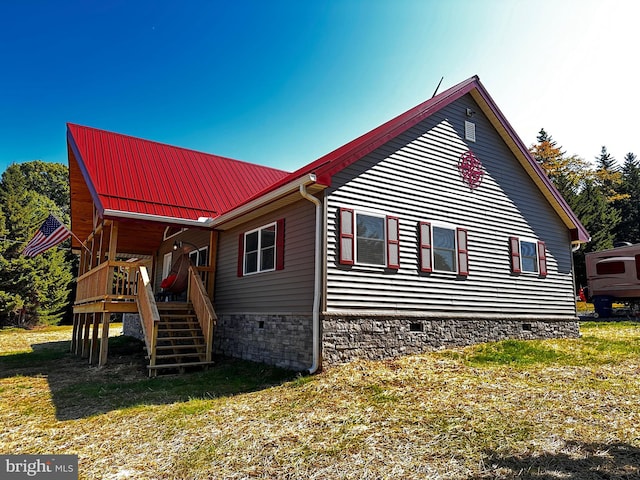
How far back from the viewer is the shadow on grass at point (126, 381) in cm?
734

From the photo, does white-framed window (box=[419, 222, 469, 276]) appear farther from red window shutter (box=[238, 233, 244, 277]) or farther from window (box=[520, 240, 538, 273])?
red window shutter (box=[238, 233, 244, 277])

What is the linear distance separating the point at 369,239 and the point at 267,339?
335 cm

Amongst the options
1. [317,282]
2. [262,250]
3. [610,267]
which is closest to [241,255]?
[262,250]

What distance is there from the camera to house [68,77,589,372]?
9086 millimetres

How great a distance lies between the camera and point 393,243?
390 inches

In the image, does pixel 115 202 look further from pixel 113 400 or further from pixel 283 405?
pixel 283 405

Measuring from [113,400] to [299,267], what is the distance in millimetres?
4249

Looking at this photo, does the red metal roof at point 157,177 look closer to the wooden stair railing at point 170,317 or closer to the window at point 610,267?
the wooden stair railing at point 170,317

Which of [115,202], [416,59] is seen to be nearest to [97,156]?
[115,202]

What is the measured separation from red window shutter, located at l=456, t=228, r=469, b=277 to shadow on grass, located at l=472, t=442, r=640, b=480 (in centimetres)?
671

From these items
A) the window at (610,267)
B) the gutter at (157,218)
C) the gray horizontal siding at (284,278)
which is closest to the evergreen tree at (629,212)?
the window at (610,267)

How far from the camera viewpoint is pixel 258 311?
10.7 metres

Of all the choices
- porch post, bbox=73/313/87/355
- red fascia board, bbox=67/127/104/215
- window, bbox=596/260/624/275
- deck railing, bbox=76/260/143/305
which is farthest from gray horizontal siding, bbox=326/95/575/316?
porch post, bbox=73/313/87/355

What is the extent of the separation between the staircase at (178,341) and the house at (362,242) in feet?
0.41
